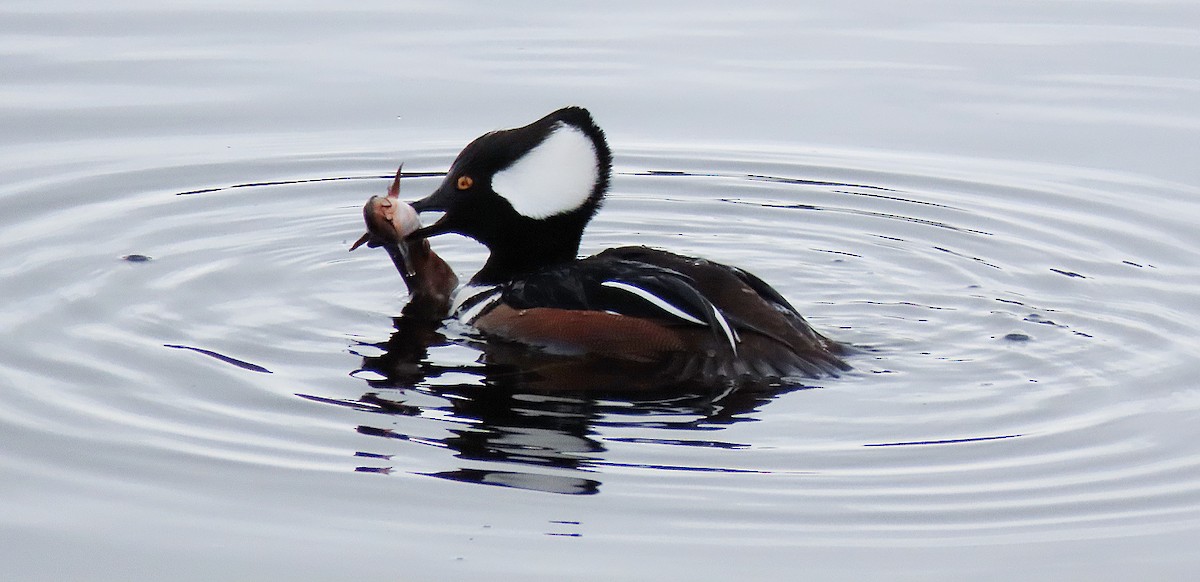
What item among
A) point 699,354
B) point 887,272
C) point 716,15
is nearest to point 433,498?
point 699,354

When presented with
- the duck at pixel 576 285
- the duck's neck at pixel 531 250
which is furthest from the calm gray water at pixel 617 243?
the duck's neck at pixel 531 250

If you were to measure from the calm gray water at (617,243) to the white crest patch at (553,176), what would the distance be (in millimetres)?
918

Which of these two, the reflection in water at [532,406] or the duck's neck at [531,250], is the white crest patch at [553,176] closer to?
the duck's neck at [531,250]

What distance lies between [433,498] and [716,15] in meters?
8.49

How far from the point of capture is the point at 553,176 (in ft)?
26.7

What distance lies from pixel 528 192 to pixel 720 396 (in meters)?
1.64

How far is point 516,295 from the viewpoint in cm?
793

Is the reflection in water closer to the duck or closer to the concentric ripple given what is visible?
the concentric ripple

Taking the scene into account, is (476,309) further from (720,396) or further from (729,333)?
(720,396)

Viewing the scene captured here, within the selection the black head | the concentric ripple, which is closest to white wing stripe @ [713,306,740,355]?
the concentric ripple

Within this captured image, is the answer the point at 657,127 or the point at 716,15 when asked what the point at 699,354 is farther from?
the point at 716,15

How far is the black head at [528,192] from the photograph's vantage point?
8094 mm

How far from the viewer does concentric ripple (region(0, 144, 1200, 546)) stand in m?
6.15

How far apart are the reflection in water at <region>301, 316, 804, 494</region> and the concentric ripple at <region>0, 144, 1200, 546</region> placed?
0.06 ft
